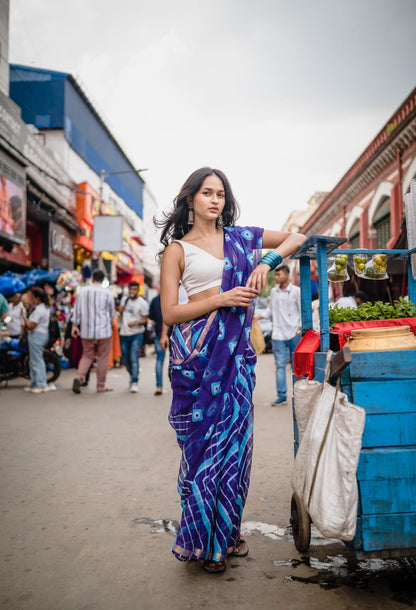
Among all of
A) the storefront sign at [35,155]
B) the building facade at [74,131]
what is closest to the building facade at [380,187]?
the building facade at [74,131]

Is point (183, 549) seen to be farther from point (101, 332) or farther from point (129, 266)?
point (129, 266)

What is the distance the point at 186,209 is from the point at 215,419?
118 cm

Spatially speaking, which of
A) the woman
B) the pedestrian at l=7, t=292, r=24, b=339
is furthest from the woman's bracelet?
the pedestrian at l=7, t=292, r=24, b=339

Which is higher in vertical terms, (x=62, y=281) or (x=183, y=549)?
(x=62, y=281)

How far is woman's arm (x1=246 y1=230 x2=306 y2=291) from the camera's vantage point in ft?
7.89

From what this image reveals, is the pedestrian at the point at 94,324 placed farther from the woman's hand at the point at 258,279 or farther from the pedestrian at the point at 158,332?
the woman's hand at the point at 258,279

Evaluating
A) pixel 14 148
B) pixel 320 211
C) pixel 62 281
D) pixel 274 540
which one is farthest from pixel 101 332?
pixel 320 211

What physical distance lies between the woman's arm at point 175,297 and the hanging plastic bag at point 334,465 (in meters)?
0.59

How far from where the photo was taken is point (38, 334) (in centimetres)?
848

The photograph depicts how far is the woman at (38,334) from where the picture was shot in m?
8.38

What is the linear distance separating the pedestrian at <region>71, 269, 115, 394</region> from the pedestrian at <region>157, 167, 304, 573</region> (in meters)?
5.83

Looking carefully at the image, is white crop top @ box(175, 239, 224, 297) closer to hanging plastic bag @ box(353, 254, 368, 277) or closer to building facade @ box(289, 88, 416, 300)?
hanging plastic bag @ box(353, 254, 368, 277)

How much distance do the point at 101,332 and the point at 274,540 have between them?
5.97m

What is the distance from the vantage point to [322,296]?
97.7 inches
